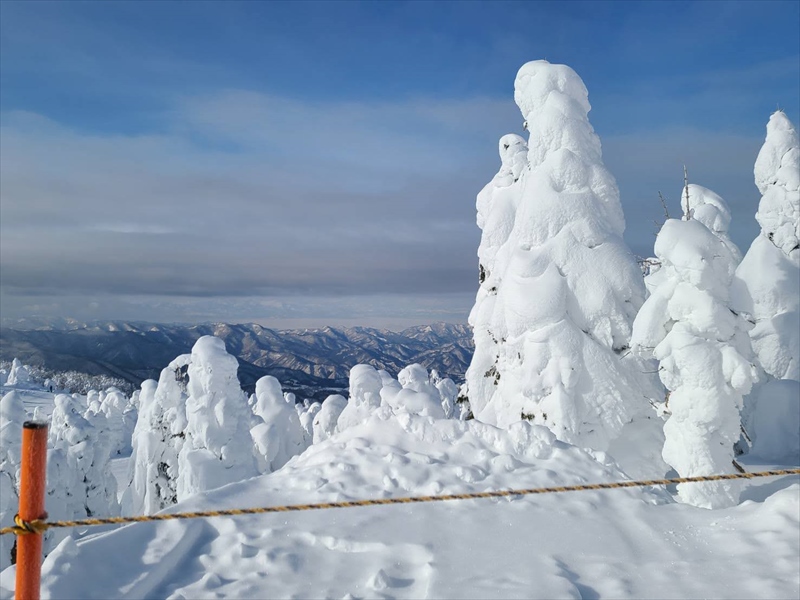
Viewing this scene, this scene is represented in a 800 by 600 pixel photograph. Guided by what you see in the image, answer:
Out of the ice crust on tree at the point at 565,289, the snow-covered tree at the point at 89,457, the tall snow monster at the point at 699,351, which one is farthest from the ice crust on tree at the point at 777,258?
the snow-covered tree at the point at 89,457

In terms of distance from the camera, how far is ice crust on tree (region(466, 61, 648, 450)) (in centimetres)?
1445

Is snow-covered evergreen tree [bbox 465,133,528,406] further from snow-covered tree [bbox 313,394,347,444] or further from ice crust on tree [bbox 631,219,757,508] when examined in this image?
snow-covered tree [bbox 313,394,347,444]

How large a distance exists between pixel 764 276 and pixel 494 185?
1065 centimetres

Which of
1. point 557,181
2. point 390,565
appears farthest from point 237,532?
point 557,181

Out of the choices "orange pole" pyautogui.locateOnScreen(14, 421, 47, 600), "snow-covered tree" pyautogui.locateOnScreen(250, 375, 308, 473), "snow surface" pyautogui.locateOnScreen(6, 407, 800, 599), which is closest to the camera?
"orange pole" pyautogui.locateOnScreen(14, 421, 47, 600)

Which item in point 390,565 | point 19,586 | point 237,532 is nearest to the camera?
point 19,586

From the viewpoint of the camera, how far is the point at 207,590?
459 centimetres

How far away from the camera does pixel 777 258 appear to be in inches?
810

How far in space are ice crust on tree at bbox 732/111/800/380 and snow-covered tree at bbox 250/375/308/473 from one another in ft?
69.0

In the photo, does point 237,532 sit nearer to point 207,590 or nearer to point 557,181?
point 207,590

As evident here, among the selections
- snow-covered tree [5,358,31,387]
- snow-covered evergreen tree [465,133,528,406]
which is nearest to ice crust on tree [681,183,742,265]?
snow-covered evergreen tree [465,133,528,406]

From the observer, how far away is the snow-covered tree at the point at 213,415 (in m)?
19.8

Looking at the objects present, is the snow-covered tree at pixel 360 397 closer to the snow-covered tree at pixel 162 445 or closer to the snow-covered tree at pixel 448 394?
the snow-covered tree at pixel 162 445

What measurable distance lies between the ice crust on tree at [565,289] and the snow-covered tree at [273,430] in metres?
14.7
